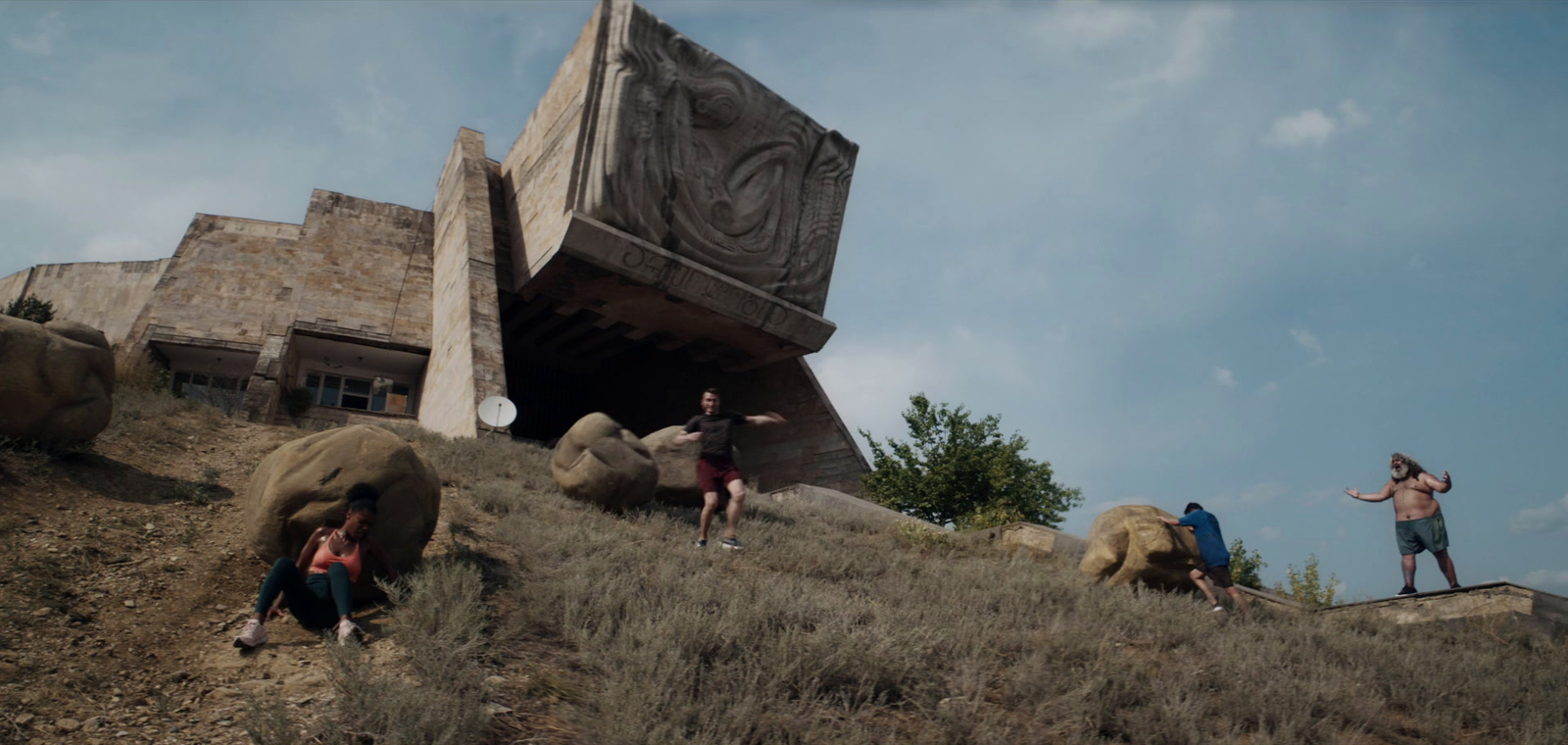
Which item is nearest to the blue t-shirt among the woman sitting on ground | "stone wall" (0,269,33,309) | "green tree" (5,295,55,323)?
the woman sitting on ground

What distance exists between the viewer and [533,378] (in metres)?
23.2

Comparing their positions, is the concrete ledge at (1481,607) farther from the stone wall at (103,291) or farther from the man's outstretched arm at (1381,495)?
the stone wall at (103,291)

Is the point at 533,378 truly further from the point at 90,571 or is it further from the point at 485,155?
the point at 90,571

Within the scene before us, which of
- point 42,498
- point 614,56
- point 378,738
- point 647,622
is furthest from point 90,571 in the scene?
point 614,56

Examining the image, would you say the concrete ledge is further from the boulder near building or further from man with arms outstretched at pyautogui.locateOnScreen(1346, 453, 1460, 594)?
the boulder near building

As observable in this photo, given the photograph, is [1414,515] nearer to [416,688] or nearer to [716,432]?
[716,432]

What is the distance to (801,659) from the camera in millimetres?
4660

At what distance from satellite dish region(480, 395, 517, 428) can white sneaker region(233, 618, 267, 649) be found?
387 inches

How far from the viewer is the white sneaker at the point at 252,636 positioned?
185 inches

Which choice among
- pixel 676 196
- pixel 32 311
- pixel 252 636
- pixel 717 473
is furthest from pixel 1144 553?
pixel 32 311

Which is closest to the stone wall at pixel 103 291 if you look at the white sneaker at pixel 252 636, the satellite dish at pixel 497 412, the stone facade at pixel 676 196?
the stone facade at pixel 676 196

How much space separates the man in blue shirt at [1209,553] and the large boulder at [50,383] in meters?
9.34

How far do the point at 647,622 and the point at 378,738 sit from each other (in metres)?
1.50

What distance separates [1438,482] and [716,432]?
7.11 meters
